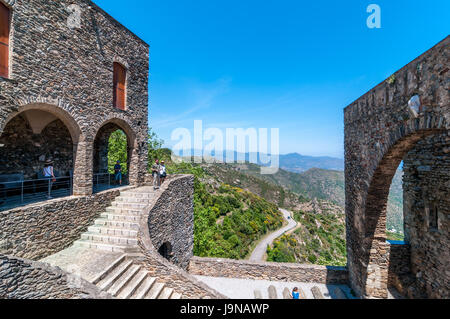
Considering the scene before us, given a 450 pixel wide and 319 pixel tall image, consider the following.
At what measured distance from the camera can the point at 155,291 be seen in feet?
17.4

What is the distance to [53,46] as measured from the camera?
20.4 feet

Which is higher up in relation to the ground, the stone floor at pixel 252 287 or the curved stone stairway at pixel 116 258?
the curved stone stairway at pixel 116 258

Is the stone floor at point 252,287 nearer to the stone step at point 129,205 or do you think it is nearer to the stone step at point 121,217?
the stone step at point 121,217

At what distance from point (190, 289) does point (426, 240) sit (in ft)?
22.5

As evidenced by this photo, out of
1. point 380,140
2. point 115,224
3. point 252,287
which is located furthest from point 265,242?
point 380,140

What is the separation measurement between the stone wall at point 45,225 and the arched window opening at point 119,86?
13.1 feet

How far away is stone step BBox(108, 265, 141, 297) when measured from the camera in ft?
15.7

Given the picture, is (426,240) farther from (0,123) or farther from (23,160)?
(23,160)

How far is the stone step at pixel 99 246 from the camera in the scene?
19.6ft

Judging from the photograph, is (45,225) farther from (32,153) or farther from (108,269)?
(32,153)

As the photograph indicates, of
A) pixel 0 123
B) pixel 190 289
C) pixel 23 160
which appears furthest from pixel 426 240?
pixel 23 160

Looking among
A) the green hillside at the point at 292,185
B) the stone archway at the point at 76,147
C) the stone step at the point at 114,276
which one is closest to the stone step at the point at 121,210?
the stone archway at the point at 76,147

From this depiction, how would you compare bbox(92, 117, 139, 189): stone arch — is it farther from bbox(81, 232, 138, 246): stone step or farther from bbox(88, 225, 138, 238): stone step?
bbox(81, 232, 138, 246): stone step

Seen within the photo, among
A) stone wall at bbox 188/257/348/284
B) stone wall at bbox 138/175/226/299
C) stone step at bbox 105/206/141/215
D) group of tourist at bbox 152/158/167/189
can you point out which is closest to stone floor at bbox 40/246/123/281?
stone wall at bbox 138/175/226/299
